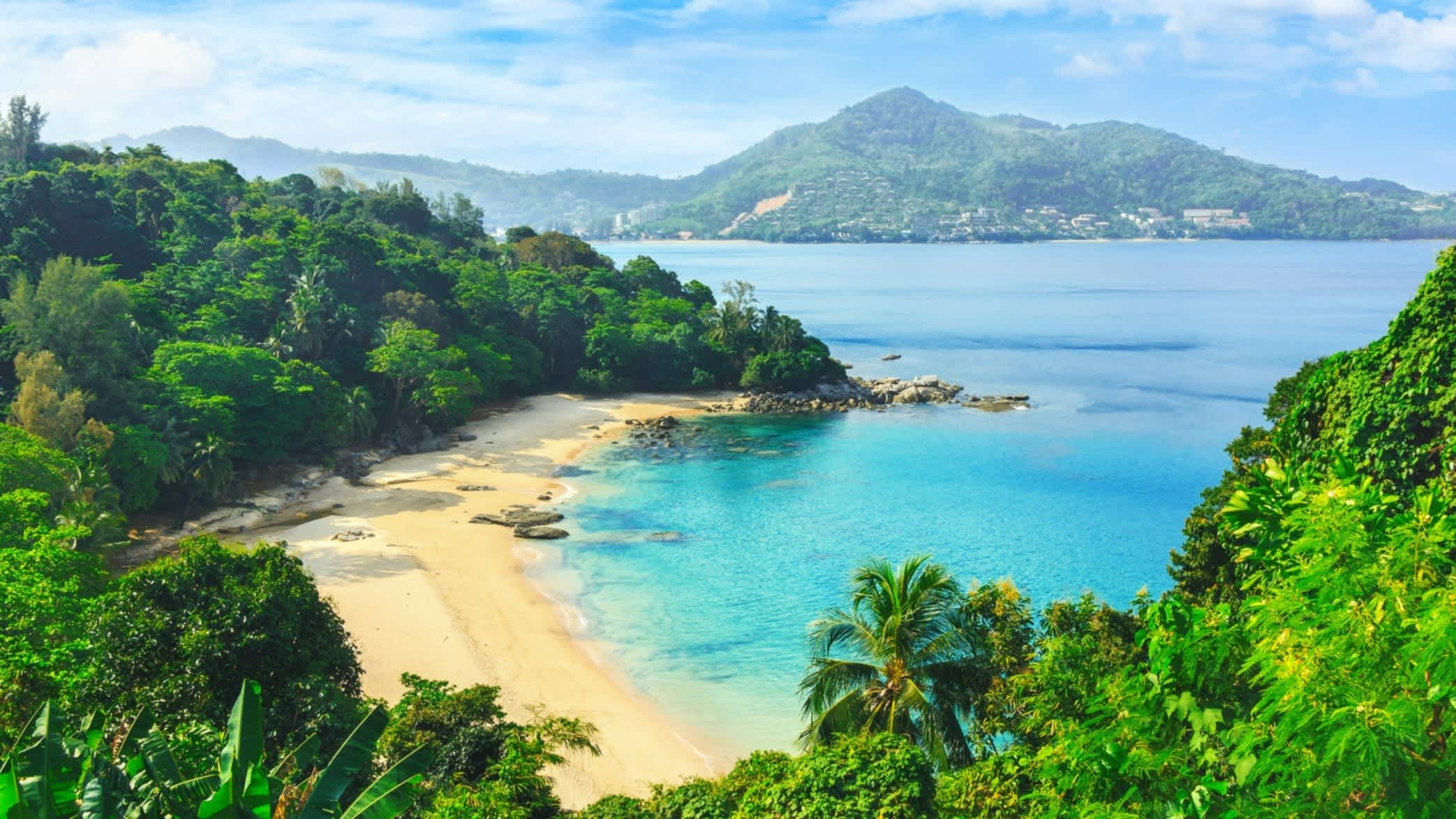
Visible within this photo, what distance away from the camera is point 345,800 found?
12.1m

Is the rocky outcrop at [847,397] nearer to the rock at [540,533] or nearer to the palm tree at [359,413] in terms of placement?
the palm tree at [359,413]

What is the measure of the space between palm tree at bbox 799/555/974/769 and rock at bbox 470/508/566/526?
2006cm

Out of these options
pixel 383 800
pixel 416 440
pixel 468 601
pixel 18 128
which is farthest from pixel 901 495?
pixel 18 128

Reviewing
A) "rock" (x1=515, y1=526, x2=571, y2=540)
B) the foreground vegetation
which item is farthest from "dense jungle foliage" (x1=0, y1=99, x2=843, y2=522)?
"rock" (x1=515, y1=526, x2=571, y2=540)

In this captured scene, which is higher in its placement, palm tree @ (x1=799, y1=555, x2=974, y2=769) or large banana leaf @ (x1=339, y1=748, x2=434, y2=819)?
large banana leaf @ (x1=339, y1=748, x2=434, y2=819)

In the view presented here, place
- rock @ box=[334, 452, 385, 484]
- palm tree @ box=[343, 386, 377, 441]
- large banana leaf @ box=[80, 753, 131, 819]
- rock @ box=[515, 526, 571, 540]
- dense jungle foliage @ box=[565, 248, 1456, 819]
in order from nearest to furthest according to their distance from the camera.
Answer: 1. dense jungle foliage @ box=[565, 248, 1456, 819]
2. large banana leaf @ box=[80, 753, 131, 819]
3. rock @ box=[515, 526, 571, 540]
4. rock @ box=[334, 452, 385, 484]
5. palm tree @ box=[343, 386, 377, 441]

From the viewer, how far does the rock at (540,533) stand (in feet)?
106

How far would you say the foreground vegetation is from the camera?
21.2 ft

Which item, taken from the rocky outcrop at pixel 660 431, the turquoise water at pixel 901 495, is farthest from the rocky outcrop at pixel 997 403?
the rocky outcrop at pixel 660 431

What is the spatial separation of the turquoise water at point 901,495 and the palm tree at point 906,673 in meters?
5.67

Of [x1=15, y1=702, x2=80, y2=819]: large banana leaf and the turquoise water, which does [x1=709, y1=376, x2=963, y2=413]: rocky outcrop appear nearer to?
the turquoise water

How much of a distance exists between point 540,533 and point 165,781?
24.7m

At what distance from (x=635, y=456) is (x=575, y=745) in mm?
29537

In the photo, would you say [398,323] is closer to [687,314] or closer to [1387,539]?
[687,314]
